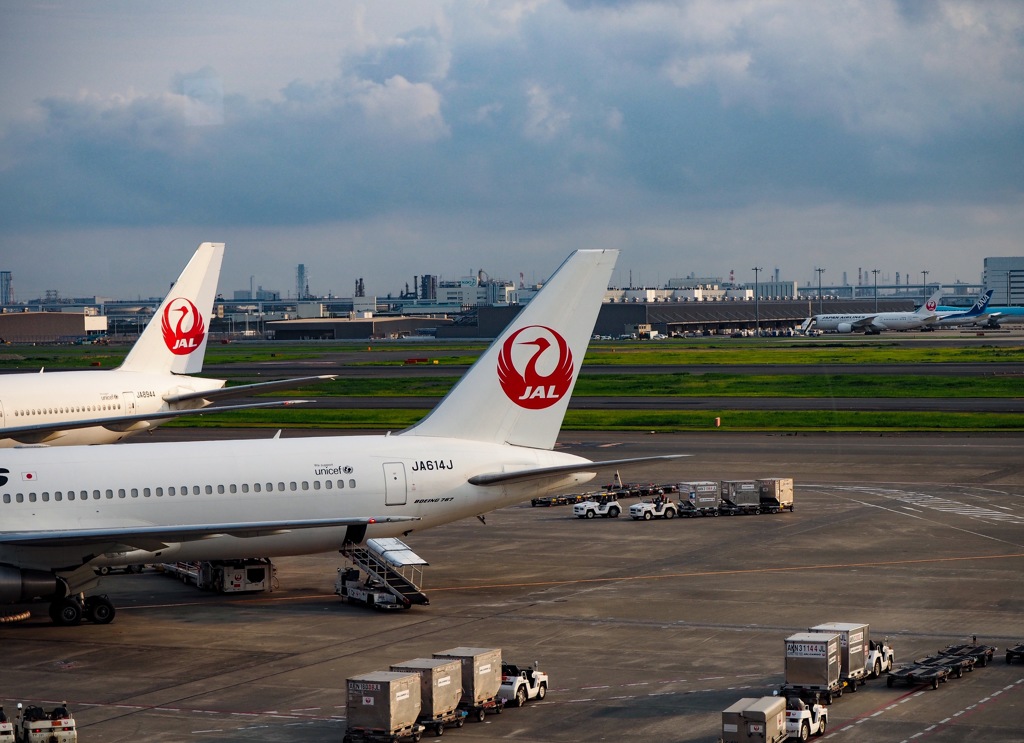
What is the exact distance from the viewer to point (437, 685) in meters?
24.0

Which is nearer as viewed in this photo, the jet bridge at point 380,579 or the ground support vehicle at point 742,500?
the jet bridge at point 380,579

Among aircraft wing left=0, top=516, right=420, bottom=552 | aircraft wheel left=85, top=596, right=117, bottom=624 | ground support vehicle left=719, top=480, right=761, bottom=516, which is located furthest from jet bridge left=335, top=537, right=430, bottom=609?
ground support vehicle left=719, top=480, right=761, bottom=516

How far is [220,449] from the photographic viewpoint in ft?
119

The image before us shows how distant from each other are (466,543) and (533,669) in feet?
66.2

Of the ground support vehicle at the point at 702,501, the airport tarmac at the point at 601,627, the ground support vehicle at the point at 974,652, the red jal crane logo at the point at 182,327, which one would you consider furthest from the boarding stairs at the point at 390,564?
the red jal crane logo at the point at 182,327

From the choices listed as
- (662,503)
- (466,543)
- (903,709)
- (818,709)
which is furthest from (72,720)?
(662,503)

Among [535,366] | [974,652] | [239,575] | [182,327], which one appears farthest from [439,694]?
[182,327]

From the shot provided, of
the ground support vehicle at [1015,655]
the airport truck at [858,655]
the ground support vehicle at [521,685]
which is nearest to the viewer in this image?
the ground support vehicle at [521,685]

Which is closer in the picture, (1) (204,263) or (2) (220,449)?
(2) (220,449)

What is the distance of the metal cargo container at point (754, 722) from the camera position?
21578 millimetres

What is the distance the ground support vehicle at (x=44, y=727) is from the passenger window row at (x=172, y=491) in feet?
38.3

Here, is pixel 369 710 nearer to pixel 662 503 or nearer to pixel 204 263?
pixel 662 503

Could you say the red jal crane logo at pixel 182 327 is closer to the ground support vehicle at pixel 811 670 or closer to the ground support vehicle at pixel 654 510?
the ground support vehicle at pixel 654 510

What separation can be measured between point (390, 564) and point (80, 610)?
862 cm
